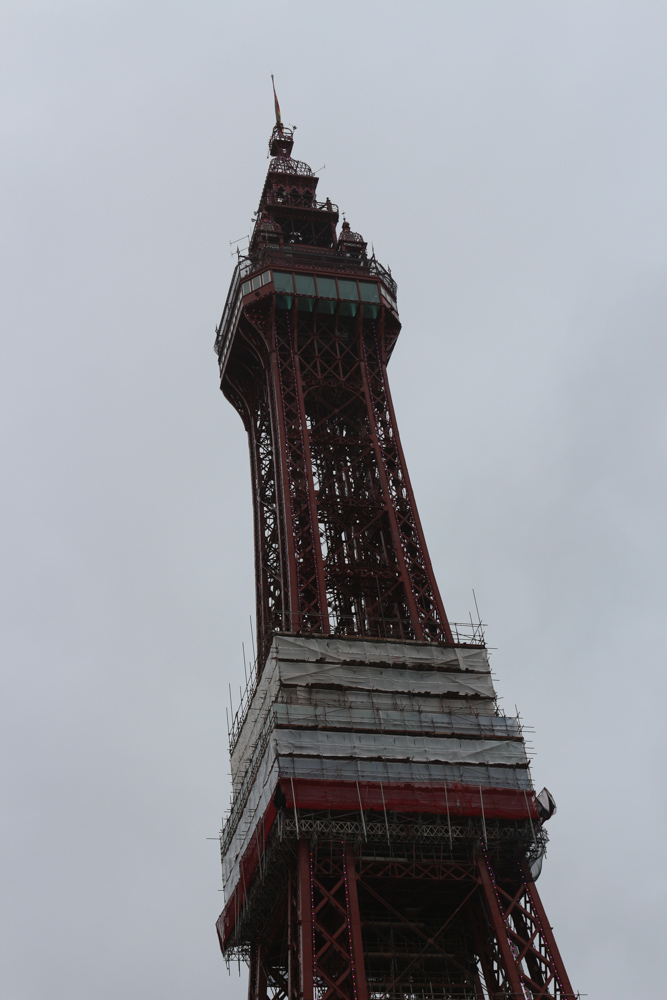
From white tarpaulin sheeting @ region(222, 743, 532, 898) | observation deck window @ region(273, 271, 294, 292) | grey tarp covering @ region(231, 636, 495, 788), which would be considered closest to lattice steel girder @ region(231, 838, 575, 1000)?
white tarpaulin sheeting @ region(222, 743, 532, 898)

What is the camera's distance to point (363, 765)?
6075 centimetres

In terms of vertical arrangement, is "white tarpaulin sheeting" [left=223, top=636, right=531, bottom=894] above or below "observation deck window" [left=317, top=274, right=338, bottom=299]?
below

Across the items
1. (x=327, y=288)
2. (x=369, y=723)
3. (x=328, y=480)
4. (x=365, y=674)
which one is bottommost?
(x=369, y=723)

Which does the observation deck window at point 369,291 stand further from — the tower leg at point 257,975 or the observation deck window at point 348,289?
the tower leg at point 257,975

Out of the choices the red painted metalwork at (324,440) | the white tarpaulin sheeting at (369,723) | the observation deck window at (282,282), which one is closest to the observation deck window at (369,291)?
the red painted metalwork at (324,440)

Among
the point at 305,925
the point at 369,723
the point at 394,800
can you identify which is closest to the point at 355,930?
the point at 305,925

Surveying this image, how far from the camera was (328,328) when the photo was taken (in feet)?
289

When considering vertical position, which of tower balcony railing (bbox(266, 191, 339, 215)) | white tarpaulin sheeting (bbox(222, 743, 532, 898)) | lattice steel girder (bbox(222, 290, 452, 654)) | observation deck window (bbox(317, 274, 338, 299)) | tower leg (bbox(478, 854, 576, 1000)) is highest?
tower balcony railing (bbox(266, 191, 339, 215))

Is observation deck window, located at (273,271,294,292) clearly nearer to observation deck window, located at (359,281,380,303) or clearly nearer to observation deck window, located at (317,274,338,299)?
observation deck window, located at (317,274,338,299)

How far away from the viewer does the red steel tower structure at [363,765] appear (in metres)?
58.4

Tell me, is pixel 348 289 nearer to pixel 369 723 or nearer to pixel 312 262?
pixel 312 262

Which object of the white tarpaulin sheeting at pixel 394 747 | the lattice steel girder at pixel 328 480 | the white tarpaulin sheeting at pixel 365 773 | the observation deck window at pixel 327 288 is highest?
the observation deck window at pixel 327 288

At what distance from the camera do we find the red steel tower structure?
5844 centimetres

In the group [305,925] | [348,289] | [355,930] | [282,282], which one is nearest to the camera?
[305,925]
